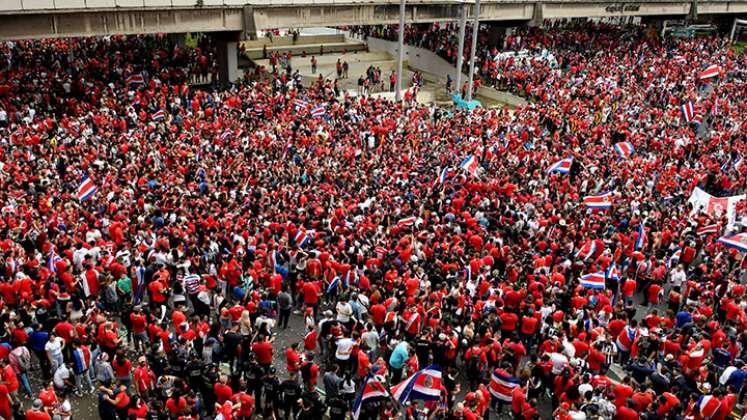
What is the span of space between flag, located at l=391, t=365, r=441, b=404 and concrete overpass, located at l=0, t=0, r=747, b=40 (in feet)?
76.7

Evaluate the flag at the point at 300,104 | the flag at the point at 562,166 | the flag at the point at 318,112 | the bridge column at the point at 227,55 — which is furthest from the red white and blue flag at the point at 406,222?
the bridge column at the point at 227,55

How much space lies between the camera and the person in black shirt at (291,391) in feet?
31.9

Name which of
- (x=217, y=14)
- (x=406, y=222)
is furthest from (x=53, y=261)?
(x=217, y=14)

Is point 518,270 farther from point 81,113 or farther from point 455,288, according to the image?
point 81,113

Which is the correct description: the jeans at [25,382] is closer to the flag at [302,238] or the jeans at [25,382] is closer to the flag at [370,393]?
the flag at [370,393]

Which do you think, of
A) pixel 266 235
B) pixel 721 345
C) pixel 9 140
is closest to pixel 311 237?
pixel 266 235

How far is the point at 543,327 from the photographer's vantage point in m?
11.9

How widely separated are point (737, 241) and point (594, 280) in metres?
3.96

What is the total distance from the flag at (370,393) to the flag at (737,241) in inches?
382

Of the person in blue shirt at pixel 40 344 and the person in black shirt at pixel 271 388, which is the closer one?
the person in black shirt at pixel 271 388

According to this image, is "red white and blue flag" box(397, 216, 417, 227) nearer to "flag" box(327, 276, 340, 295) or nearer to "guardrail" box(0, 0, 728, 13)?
"flag" box(327, 276, 340, 295)

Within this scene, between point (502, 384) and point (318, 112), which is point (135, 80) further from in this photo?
point (502, 384)

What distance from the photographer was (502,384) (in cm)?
1017

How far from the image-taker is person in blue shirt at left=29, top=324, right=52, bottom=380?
10562 millimetres
